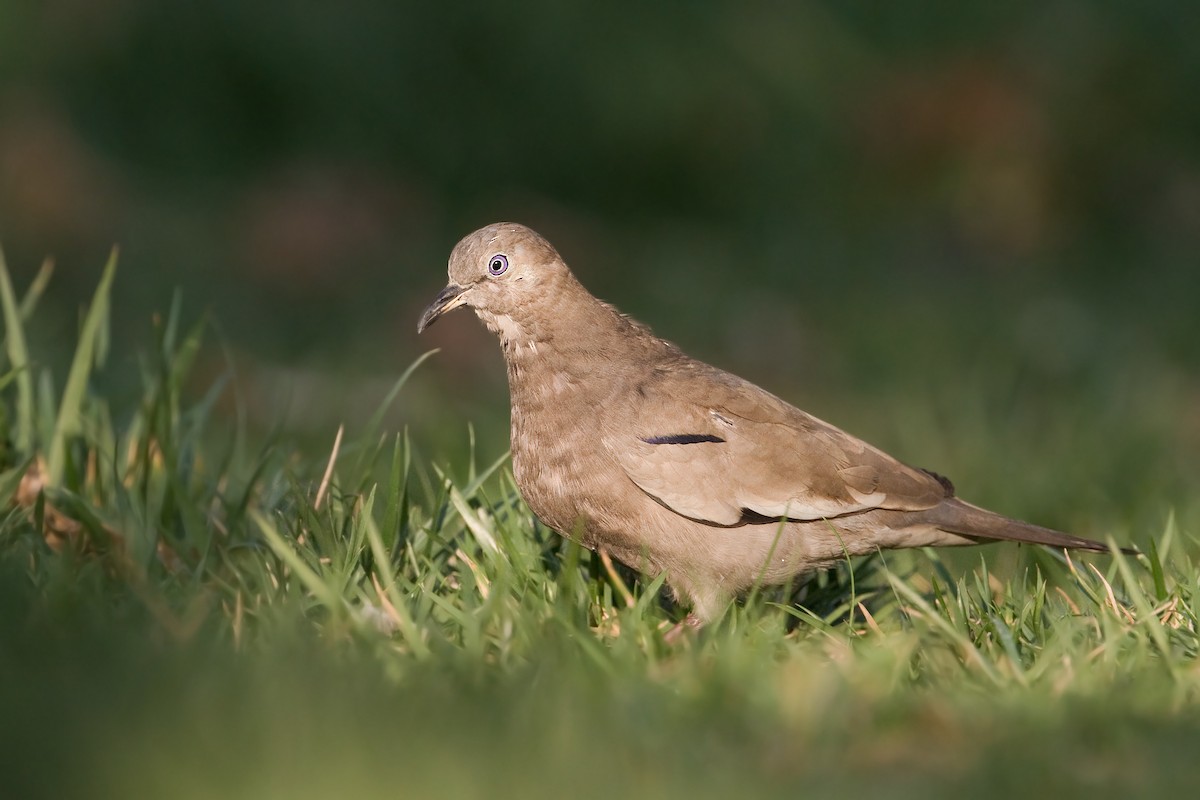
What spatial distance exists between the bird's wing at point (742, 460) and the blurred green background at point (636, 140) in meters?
4.35

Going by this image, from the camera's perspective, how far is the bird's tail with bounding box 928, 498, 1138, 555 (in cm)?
385

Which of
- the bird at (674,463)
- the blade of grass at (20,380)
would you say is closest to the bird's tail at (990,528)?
the bird at (674,463)

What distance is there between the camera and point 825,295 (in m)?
8.36

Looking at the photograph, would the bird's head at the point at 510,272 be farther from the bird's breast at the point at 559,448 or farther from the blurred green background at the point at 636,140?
the blurred green background at the point at 636,140

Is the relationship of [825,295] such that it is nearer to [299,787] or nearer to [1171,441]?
[1171,441]

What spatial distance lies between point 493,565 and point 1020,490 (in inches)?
93.1

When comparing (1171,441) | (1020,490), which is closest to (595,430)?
(1020,490)

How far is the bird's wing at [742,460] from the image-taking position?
3.76 m

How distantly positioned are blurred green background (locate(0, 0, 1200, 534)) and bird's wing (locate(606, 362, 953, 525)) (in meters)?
4.35

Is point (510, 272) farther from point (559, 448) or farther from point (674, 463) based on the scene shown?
point (674, 463)

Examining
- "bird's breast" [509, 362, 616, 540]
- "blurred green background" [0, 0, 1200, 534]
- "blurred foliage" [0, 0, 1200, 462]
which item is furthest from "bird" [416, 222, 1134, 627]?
"blurred foliage" [0, 0, 1200, 462]

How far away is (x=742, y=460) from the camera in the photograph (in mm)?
3834

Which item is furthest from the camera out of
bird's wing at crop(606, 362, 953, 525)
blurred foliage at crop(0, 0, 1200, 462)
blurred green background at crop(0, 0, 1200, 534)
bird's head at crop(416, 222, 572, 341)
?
blurred foliage at crop(0, 0, 1200, 462)

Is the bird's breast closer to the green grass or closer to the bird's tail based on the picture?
the green grass
